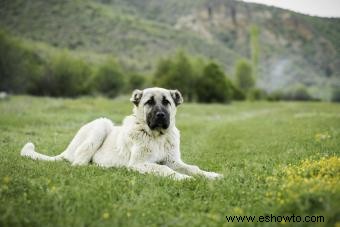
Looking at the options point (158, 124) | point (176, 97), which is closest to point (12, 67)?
point (176, 97)

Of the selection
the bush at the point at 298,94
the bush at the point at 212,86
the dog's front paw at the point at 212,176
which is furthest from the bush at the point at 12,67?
the dog's front paw at the point at 212,176

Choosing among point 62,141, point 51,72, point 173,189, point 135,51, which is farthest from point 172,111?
point 135,51

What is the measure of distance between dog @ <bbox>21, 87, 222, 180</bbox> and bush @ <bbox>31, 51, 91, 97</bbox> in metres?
75.3

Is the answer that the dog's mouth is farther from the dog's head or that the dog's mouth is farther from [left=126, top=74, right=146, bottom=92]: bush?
[left=126, top=74, right=146, bottom=92]: bush

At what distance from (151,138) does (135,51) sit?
143187 millimetres

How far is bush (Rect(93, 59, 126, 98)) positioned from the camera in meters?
91.6

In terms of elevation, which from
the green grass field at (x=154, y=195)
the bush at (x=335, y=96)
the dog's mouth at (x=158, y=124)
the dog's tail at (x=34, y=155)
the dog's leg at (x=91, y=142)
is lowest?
the bush at (x=335, y=96)

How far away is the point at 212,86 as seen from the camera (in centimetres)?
7656

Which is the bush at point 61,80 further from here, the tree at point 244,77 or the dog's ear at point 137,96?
the dog's ear at point 137,96

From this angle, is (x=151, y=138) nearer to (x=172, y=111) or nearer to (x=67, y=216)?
(x=172, y=111)

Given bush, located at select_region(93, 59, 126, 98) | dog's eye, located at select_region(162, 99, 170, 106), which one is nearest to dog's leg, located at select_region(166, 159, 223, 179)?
dog's eye, located at select_region(162, 99, 170, 106)

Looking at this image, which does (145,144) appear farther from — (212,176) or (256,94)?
(256,94)

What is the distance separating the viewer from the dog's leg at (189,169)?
30.9 ft

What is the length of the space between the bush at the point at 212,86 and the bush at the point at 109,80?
21.0 meters
